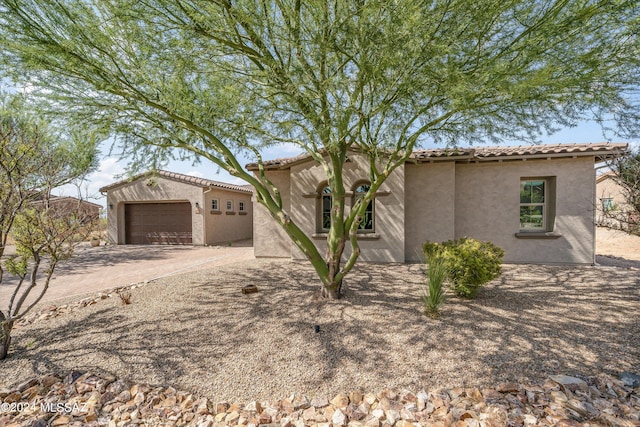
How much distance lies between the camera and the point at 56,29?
14.9 feet

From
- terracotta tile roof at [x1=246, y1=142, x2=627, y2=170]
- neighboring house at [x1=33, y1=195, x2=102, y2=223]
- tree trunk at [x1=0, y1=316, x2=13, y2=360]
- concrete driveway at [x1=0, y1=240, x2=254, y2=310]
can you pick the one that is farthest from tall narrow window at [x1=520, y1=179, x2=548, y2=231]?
tree trunk at [x1=0, y1=316, x2=13, y2=360]

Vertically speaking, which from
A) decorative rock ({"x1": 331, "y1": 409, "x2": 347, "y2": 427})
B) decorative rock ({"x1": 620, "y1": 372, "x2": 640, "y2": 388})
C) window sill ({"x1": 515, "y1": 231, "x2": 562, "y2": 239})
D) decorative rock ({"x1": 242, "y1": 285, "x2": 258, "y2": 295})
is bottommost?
decorative rock ({"x1": 331, "y1": 409, "x2": 347, "y2": 427})

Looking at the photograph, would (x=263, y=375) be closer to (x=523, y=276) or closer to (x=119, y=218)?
(x=523, y=276)

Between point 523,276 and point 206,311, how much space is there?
25.9 feet

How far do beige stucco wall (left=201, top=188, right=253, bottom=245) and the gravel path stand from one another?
1030cm

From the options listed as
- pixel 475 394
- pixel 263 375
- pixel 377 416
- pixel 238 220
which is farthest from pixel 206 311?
pixel 238 220

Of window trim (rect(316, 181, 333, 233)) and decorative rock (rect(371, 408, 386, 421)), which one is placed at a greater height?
window trim (rect(316, 181, 333, 233))

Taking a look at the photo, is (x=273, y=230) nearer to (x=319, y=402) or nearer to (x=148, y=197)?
(x=319, y=402)

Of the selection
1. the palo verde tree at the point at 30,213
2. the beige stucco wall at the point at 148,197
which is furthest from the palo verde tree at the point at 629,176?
the beige stucco wall at the point at 148,197

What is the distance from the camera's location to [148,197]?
1695 centimetres

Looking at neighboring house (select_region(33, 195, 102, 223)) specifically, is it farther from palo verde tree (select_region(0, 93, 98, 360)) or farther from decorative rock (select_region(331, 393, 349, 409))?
decorative rock (select_region(331, 393, 349, 409))

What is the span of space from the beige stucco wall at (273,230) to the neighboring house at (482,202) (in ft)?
3.41

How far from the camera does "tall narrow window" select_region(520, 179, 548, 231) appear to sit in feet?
31.4

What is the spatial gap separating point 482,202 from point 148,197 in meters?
17.2
